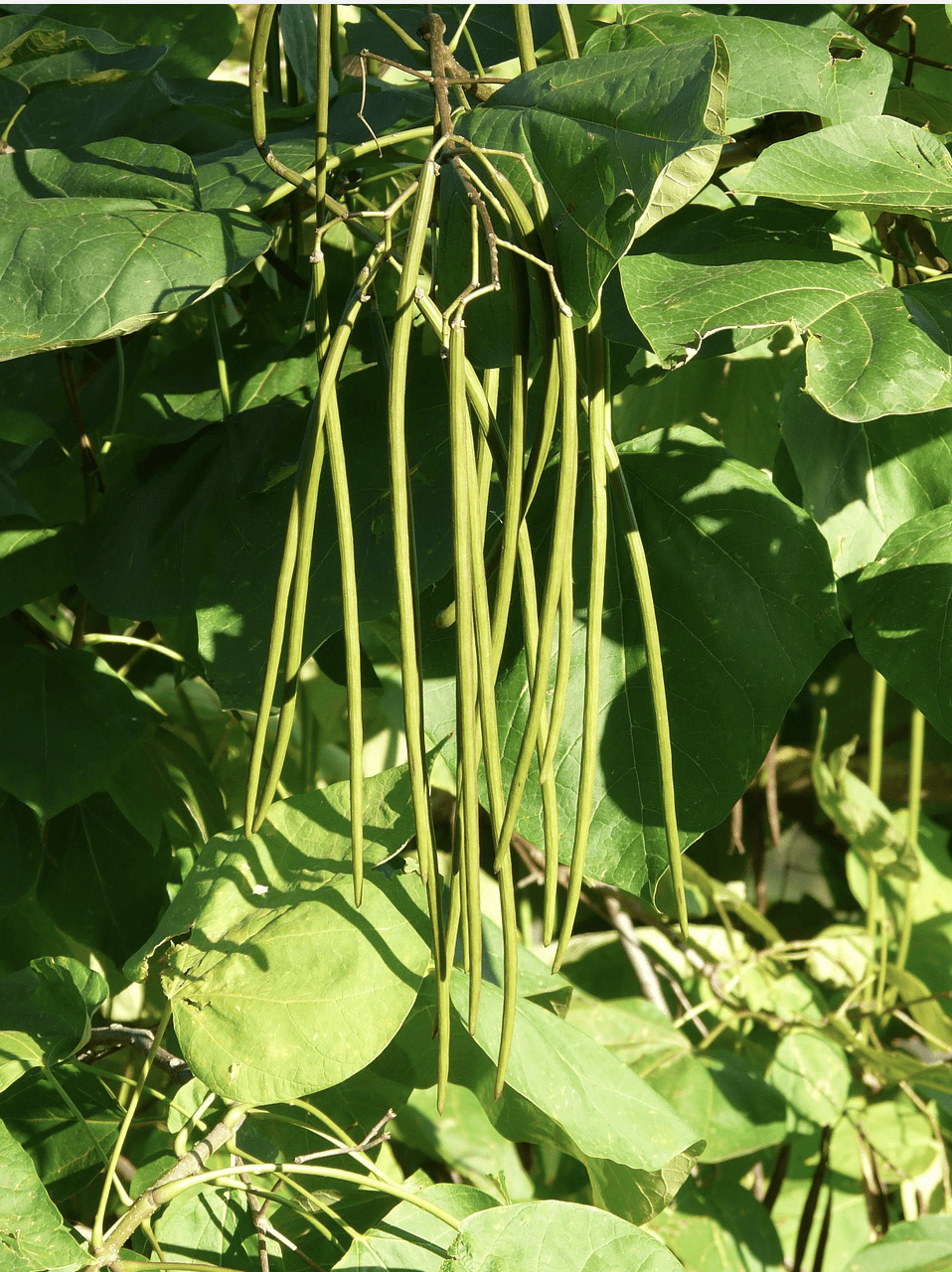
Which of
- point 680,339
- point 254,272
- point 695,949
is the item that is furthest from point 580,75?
point 695,949

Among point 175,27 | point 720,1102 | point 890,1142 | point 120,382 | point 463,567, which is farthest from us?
point 890,1142

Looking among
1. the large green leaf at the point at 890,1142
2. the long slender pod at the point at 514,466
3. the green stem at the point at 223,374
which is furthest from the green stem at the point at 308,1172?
the large green leaf at the point at 890,1142

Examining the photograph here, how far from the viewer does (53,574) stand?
0.54 metres

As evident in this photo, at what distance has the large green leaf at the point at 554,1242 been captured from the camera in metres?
0.37

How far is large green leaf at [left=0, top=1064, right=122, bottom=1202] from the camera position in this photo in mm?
463

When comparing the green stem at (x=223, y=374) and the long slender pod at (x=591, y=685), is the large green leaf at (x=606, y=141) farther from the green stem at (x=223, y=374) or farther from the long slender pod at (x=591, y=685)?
the green stem at (x=223, y=374)

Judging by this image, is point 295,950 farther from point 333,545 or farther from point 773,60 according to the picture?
point 773,60

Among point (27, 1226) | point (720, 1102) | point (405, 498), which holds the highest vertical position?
point (405, 498)

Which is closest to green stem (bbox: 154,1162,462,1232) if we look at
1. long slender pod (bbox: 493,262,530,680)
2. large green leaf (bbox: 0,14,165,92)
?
long slender pod (bbox: 493,262,530,680)

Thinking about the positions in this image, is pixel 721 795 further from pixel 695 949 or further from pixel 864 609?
pixel 695 949

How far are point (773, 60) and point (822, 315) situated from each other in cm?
13

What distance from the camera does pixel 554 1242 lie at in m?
0.38

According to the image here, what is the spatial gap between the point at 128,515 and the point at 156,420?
6 cm

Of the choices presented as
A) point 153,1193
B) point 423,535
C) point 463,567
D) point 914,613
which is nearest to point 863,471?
point 914,613
